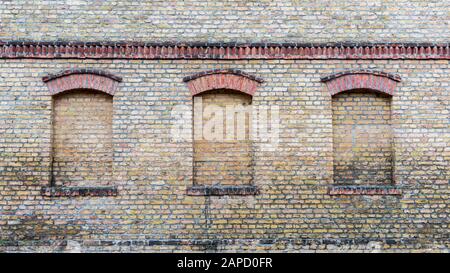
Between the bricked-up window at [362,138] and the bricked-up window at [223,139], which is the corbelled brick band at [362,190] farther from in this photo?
the bricked-up window at [223,139]

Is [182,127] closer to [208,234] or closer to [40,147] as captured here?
[208,234]

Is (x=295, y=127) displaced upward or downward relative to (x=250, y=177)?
upward

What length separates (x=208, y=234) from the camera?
28.0 ft

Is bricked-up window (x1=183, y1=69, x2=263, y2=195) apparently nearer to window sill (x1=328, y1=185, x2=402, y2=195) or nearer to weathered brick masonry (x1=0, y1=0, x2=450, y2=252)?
weathered brick masonry (x1=0, y1=0, x2=450, y2=252)

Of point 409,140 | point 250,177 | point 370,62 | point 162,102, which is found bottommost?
point 250,177

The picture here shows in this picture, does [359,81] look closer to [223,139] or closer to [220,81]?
[220,81]

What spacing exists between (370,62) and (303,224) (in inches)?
117

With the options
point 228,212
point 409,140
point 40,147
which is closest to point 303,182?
point 228,212

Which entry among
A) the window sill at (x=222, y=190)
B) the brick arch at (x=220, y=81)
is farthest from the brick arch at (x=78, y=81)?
the window sill at (x=222, y=190)

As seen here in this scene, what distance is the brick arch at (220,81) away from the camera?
872 cm

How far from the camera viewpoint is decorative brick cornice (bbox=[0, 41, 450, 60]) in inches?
343

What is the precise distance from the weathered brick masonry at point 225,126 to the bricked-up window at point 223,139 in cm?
3

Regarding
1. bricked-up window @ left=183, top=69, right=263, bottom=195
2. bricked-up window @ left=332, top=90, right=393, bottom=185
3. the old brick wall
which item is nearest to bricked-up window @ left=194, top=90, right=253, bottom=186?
bricked-up window @ left=183, top=69, right=263, bottom=195

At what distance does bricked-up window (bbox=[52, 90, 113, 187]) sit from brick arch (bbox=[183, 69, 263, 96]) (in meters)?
1.45
